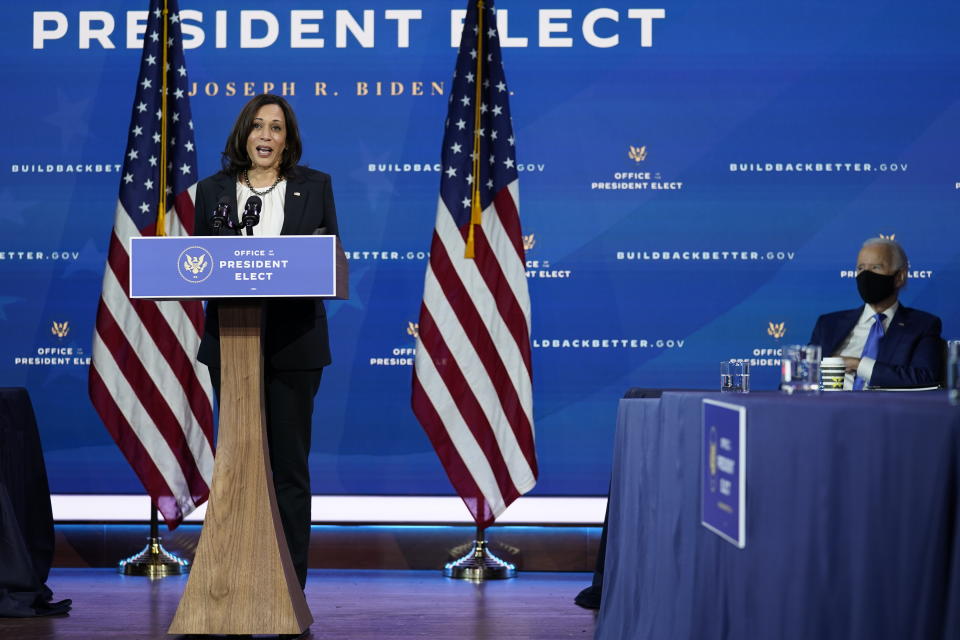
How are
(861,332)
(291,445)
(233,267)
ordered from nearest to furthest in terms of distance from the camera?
(233,267), (291,445), (861,332)

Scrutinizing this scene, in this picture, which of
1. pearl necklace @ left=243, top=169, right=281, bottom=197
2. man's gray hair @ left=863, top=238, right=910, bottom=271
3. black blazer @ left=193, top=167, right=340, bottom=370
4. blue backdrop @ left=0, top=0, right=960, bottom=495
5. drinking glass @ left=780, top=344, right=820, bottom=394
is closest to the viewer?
drinking glass @ left=780, top=344, right=820, bottom=394

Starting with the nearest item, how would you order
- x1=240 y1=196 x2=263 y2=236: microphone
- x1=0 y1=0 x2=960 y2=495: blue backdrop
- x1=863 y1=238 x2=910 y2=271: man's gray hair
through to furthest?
1. x1=240 y1=196 x2=263 y2=236: microphone
2. x1=863 y1=238 x2=910 y2=271: man's gray hair
3. x1=0 y1=0 x2=960 y2=495: blue backdrop

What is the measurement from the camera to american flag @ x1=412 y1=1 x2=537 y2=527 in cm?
443

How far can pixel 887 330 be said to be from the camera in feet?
12.8

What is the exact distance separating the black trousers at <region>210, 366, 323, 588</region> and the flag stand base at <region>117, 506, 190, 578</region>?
1496mm

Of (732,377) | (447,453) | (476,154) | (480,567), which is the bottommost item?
(480,567)

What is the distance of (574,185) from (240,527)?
2.58 metres

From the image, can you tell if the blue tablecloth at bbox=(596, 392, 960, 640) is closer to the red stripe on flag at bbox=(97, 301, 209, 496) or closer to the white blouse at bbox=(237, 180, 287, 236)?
the white blouse at bbox=(237, 180, 287, 236)

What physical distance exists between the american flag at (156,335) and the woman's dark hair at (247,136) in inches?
49.4

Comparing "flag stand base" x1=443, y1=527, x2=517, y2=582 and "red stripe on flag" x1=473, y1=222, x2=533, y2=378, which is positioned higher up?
"red stripe on flag" x1=473, y1=222, x2=533, y2=378

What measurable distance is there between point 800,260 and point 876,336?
3.45 ft

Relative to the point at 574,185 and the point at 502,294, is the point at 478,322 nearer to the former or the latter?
the point at 502,294

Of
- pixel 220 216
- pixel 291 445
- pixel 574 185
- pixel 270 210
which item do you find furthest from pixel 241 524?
pixel 574 185

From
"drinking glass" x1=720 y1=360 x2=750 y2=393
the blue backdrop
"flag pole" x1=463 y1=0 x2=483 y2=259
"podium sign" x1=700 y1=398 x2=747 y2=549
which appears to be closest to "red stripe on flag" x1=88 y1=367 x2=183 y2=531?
the blue backdrop
